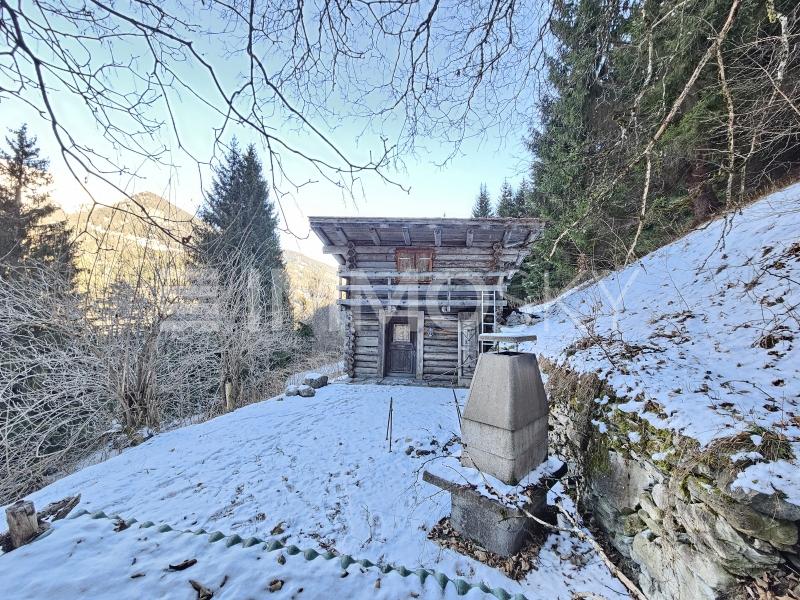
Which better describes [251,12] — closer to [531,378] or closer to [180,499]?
[531,378]

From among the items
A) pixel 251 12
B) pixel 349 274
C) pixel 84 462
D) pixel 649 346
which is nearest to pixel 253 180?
pixel 349 274

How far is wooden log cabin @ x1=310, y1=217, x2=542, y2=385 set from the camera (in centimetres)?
895

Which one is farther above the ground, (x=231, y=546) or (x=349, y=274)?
(x=349, y=274)

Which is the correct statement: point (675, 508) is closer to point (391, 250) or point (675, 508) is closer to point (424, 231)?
point (424, 231)

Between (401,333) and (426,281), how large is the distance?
10.3 feet

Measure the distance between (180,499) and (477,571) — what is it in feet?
13.5

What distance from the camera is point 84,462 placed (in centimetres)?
735

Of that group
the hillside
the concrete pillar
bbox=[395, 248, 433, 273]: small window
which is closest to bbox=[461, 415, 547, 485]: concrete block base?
the concrete pillar

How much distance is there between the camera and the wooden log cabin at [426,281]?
29.4ft

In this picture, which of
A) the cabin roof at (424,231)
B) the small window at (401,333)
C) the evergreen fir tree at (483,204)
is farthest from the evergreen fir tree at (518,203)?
the small window at (401,333)

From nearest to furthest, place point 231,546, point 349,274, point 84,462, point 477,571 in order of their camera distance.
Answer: point 231,546 → point 477,571 → point 84,462 → point 349,274

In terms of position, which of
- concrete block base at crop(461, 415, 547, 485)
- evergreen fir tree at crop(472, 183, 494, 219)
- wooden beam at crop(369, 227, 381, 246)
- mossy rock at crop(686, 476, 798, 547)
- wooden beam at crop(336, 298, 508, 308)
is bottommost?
concrete block base at crop(461, 415, 547, 485)

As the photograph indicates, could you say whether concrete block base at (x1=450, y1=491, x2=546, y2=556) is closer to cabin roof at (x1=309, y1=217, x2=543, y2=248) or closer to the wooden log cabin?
the wooden log cabin

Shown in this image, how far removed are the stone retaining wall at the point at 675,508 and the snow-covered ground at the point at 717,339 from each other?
0.13 m
